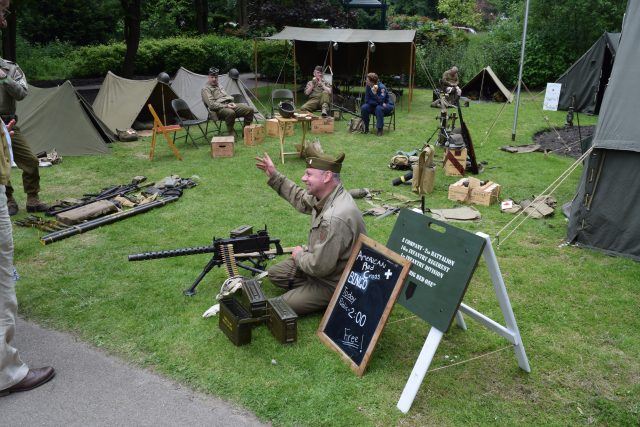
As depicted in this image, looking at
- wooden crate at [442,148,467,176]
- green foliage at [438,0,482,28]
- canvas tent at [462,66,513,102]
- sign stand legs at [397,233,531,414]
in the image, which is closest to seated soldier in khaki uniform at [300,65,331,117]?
wooden crate at [442,148,467,176]

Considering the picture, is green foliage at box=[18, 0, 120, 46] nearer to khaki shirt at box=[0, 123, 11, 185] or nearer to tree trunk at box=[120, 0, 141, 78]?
tree trunk at box=[120, 0, 141, 78]

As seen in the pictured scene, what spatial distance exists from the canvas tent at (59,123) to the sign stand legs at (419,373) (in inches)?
367

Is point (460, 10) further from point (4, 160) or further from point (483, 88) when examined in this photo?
point (4, 160)

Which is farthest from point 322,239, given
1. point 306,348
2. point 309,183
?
point 306,348

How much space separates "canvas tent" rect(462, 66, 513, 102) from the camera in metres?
18.9

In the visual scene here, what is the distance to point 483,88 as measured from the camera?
762 inches

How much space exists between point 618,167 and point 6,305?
627 cm

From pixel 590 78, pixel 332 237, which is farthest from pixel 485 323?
pixel 590 78

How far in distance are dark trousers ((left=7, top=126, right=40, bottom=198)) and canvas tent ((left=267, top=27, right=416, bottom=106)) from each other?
10.2m

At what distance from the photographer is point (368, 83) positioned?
1315 cm

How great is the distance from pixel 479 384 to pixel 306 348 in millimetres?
1380

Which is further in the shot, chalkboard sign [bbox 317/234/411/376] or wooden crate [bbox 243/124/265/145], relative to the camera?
wooden crate [bbox 243/124/265/145]

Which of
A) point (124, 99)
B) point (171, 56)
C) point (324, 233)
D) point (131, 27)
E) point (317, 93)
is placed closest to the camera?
point (324, 233)

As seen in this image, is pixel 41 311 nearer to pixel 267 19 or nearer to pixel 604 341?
pixel 604 341
